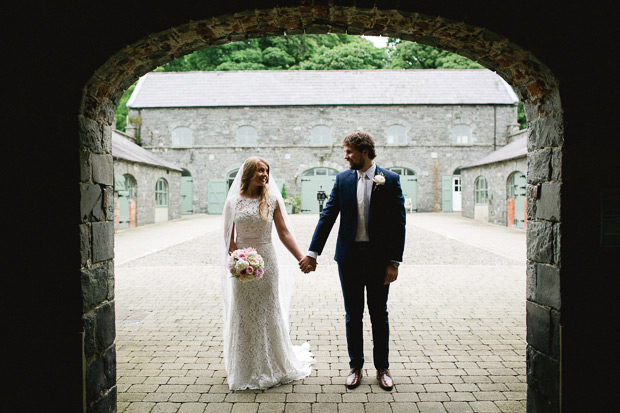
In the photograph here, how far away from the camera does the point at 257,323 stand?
3.46 metres

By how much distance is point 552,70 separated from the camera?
263cm

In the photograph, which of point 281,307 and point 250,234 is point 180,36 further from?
point 281,307

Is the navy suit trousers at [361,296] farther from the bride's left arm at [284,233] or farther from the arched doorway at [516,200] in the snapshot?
the arched doorway at [516,200]

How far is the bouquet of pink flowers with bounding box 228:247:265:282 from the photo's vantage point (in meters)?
3.25

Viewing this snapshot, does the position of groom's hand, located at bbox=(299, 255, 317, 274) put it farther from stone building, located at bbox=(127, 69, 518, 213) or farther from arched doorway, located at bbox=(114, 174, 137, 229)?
stone building, located at bbox=(127, 69, 518, 213)

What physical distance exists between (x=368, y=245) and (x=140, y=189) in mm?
17177

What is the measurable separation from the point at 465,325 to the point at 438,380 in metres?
1.64

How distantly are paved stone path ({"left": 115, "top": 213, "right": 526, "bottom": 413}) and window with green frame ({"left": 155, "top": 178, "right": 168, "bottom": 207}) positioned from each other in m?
12.5

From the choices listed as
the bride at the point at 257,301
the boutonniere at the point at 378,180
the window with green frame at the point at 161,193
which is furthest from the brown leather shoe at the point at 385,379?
the window with green frame at the point at 161,193

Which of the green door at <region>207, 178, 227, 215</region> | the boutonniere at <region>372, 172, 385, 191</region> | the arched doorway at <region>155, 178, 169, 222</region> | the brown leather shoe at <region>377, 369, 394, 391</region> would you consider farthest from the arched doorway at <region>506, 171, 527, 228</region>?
the green door at <region>207, 178, 227, 215</region>

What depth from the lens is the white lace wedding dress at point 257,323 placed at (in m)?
3.43

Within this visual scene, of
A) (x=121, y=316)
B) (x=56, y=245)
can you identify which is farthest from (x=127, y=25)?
(x=121, y=316)

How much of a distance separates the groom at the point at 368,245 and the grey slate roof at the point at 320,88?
77.5ft

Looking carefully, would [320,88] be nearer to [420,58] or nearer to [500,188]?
[500,188]
